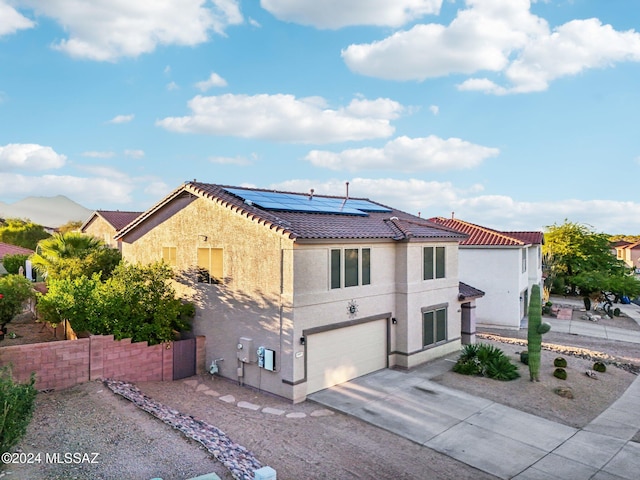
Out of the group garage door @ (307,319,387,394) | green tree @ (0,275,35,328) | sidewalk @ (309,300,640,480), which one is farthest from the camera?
green tree @ (0,275,35,328)

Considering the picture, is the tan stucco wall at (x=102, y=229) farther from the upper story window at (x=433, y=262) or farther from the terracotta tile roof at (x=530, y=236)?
the terracotta tile roof at (x=530, y=236)

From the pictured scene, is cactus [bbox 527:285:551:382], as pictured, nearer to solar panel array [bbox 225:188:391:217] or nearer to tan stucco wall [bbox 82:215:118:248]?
solar panel array [bbox 225:188:391:217]

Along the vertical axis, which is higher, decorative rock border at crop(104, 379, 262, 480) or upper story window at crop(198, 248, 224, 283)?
upper story window at crop(198, 248, 224, 283)

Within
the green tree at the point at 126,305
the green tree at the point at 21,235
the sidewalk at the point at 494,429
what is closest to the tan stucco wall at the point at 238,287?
the green tree at the point at 126,305

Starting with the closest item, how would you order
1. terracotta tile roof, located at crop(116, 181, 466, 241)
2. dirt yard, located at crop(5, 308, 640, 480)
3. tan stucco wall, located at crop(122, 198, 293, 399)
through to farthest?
dirt yard, located at crop(5, 308, 640, 480)
tan stucco wall, located at crop(122, 198, 293, 399)
terracotta tile roof, located at crop(116, 181, 466, 241)

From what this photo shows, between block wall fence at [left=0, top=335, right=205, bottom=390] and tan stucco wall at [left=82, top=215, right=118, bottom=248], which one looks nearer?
block wall fence at [left=0, top=335, right=205, bottom=390]

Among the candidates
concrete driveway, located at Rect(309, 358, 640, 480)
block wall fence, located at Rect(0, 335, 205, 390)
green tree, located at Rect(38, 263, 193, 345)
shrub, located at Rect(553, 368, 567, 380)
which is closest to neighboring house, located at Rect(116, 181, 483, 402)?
green tree, located at Rect(38, 263, 193, 345)
